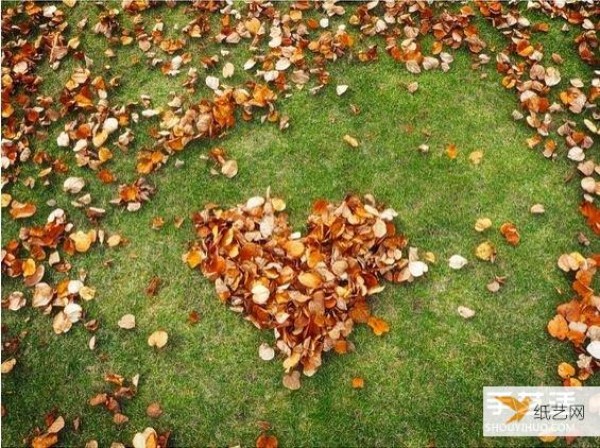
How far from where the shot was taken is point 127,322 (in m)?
3.66

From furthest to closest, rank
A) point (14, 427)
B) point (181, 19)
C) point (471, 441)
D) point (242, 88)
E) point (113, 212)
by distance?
point (181, 19)
point (242, 88)
point (113, 212)
point (14, 427)
point (471, 441)

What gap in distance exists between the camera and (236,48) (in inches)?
183

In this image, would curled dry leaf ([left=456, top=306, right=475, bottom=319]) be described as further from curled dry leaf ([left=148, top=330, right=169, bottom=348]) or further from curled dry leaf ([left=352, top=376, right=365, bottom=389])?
curled dry leaf ([left=148, top=330, right=169, bottom=348])

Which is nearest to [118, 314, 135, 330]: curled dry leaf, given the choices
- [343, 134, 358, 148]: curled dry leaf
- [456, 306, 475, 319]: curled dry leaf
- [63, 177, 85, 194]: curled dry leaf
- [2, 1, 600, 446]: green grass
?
[2, 1, 600, 446]: green grass

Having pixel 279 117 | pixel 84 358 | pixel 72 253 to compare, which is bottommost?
pixel 84 358

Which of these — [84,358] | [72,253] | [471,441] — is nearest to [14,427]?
[84,358]

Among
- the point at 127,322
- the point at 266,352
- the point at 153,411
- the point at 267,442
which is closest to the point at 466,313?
the point at 266,352

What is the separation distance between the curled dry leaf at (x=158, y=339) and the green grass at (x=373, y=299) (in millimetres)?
46

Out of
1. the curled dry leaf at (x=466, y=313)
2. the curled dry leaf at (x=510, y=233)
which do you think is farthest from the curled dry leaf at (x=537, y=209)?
the curled dry leaf at (x=466, y=313)

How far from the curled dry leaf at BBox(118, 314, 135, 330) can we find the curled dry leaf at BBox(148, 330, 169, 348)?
6.8 inches

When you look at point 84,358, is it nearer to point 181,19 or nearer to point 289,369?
point 289,369

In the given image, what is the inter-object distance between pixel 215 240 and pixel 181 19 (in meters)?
2.36

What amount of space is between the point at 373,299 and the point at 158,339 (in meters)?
1.49

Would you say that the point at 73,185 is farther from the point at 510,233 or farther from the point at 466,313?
the point at 510,233
